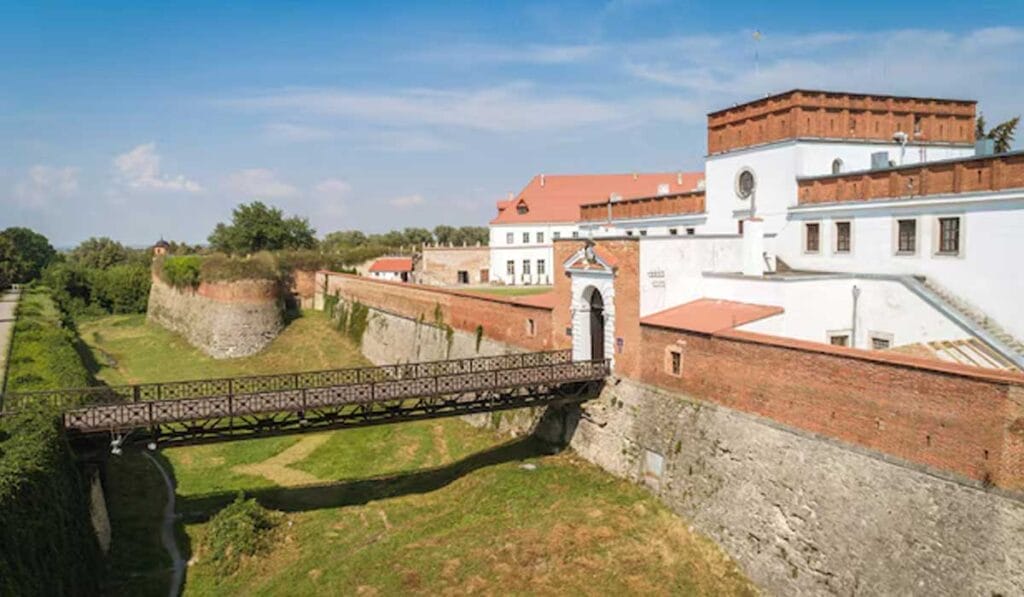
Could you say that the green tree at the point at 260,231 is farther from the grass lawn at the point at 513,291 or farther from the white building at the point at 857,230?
the white building at the point at 857,230

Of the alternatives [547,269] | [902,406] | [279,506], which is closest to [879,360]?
[902,406]

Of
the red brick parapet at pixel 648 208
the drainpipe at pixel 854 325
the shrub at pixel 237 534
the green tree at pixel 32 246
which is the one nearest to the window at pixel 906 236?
the drainpipe at pixel 854 325

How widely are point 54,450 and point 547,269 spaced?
118 feet

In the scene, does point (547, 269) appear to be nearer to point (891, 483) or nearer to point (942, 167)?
point (942, 167)

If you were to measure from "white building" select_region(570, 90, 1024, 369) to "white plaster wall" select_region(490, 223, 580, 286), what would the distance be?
21053mm

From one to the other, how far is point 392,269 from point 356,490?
30.5 meters

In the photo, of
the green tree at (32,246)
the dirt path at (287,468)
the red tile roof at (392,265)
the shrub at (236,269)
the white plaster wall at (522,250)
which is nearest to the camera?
the dirt path at (287,468)

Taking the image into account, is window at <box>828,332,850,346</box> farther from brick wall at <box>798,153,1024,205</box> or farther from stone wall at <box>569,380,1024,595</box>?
stone wall at <box>569,380,1024,595</box>

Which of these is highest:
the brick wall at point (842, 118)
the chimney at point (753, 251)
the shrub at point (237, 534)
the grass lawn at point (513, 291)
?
the brick wall at point (842, 118)

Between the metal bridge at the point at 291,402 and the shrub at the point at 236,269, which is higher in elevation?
the shrub at the point at 236,269

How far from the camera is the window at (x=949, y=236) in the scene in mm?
Result: 15633

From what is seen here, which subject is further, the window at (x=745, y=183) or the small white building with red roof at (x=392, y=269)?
the small white building with red roof at (x=392, y=269)

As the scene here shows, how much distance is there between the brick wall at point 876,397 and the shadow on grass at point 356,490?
6646 mm

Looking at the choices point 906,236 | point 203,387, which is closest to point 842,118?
point 906,236
